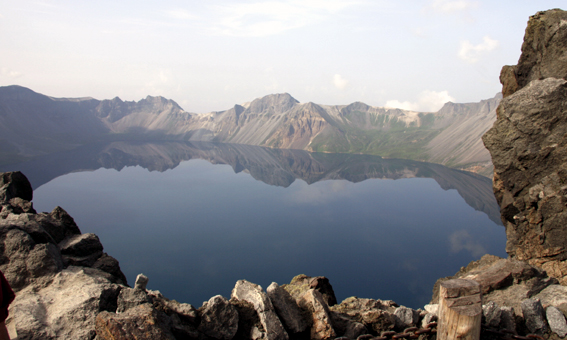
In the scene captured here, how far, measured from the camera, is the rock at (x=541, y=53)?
2000 centimetres

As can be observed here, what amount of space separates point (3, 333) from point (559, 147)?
25746mm

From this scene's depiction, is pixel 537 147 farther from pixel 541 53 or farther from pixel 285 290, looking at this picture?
pixel 285 290

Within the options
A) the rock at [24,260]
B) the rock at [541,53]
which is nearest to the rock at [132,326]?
the rock at [24,260]

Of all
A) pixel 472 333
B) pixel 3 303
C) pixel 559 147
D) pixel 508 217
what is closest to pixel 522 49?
pixel 559 147

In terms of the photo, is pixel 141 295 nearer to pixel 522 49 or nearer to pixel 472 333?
pixel 472 333

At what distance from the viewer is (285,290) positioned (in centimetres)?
1025

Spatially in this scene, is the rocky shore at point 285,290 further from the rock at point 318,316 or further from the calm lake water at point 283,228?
the calm lake water at point 283,228

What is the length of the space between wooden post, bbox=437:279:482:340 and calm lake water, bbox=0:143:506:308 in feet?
180

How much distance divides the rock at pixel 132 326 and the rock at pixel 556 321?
10932mm

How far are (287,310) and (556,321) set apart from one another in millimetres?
8043

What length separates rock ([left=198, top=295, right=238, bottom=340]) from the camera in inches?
348

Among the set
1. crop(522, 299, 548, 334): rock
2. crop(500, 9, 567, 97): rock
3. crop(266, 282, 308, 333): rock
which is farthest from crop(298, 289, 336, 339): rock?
crop(500, 9, 567, 97): rock

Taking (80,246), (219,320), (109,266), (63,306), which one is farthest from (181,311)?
(80,246)

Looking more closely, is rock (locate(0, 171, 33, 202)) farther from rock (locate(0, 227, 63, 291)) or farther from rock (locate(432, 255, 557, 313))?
rock (locate(432, 255, 557, 313))
